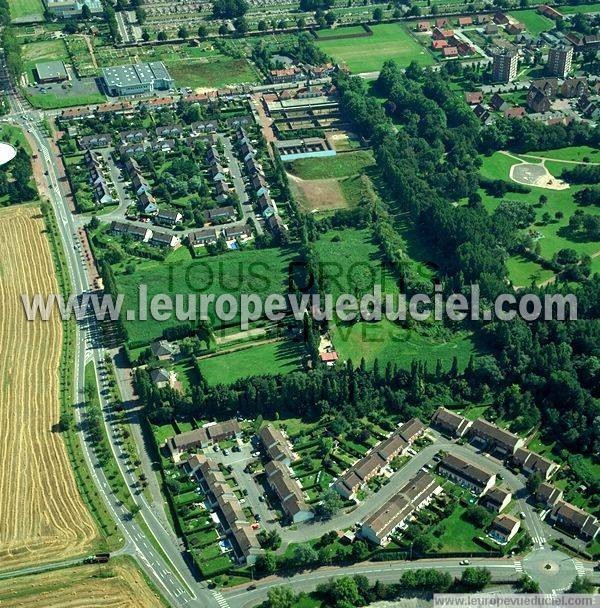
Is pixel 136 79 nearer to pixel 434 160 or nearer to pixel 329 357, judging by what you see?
pixel 434 160

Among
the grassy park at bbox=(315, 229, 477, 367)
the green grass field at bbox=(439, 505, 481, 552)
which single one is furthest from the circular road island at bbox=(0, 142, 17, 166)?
the green grass field at bbox=(439, 505, 481, 552)

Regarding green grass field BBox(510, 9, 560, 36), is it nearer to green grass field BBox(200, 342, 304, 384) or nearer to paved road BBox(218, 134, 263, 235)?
paved road BBox(218, 134, 263, 235)

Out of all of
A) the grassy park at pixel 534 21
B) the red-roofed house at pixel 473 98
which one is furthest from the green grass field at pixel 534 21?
the red-roofed house at pixel 473 98

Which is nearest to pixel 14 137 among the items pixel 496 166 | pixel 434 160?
pixel 434 160

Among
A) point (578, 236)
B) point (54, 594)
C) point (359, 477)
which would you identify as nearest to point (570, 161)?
point (578, 236)

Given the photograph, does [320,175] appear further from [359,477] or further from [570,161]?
[359,477]
